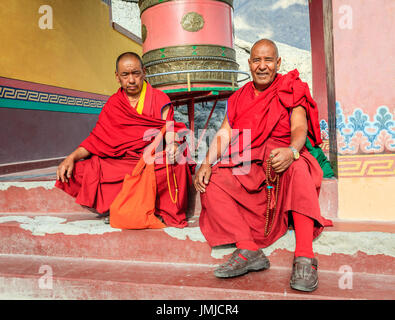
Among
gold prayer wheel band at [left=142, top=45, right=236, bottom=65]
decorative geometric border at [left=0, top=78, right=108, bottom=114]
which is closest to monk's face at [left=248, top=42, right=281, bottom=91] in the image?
gold prayer wheel band at [left=142, top=45, right=236, bottom=65]

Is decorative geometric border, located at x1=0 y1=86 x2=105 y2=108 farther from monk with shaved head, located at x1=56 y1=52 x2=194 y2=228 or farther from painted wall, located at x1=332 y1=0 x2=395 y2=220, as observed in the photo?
painted wall, located at x1=332 y1=0 x2=395 y2=220

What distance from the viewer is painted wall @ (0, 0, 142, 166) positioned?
4.16 metres

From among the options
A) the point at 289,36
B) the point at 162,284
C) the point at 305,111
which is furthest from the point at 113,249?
the point at 289,36

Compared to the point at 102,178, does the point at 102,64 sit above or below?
above

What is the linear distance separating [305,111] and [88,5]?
206 inches

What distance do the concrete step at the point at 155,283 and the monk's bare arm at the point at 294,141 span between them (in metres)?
0.65

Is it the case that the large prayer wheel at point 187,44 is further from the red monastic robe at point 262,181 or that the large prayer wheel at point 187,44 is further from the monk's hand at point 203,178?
the monk's hand at point 203,178

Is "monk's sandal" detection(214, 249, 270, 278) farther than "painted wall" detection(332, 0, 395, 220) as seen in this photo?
No

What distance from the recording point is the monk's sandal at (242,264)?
1.92 m

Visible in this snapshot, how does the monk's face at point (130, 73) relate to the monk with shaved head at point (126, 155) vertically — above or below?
above

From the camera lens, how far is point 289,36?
2694 cm

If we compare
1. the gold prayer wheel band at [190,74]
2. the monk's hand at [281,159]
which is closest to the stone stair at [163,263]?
the monk's hand at [281,159]

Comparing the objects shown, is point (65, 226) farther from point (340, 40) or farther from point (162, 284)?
point (340, 40)
